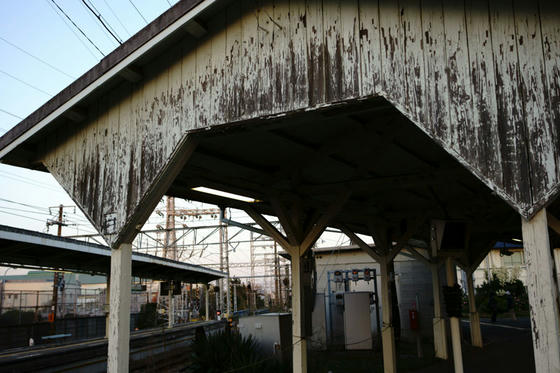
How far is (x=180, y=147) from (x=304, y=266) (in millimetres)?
4141

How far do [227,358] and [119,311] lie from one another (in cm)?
462

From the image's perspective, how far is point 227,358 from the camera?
10.2m

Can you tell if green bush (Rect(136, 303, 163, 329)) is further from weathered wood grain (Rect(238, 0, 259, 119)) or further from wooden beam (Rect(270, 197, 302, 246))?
weathered wood grain (Rect(238, 0, 259, 119))

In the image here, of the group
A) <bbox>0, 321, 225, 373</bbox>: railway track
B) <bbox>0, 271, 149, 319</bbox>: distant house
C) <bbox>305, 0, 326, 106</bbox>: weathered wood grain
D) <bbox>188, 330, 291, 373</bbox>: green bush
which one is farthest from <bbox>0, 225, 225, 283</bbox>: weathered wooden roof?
<bbox>305, 0, 326, 106</bbox>: weathered wood grain

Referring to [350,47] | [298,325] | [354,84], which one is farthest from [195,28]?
[298,325]

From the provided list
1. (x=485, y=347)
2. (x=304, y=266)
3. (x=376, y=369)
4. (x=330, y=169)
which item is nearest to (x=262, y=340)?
(x=376, y=369)

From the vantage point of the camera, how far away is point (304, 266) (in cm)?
922

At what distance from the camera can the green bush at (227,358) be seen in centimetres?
944

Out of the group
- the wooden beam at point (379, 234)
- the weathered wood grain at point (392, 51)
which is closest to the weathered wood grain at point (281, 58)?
the weathered wood grain at point (392, 51)

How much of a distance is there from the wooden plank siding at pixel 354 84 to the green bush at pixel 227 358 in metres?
4.55

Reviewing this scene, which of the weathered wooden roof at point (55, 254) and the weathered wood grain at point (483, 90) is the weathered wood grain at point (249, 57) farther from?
the weathered wooden roof at point (55, 254)

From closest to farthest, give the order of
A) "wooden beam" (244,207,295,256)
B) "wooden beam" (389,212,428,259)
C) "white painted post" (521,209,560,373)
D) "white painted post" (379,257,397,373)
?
1. "white painted post" (521,209,560,373)
2. "wooden beam" (244,207,295,256)
3. "white painted post" (379,257,397,373)
4. "wooden beam" (389,212,428,259)

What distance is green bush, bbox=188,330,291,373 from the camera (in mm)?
9438

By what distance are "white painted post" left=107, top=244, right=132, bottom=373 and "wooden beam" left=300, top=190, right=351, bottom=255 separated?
3575 mm
